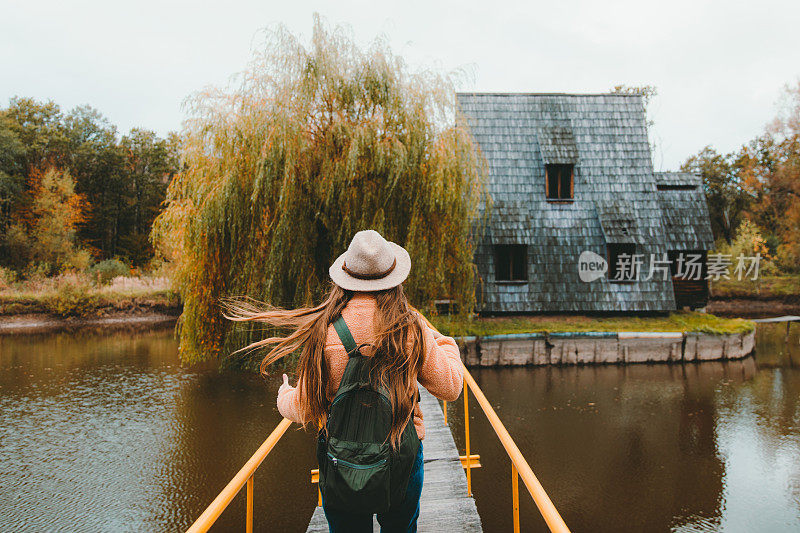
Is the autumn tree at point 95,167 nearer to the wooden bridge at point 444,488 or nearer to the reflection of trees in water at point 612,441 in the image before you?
the reflection of trees in water at point 612,441

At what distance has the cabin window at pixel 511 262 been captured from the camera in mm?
13078

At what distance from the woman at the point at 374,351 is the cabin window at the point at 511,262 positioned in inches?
458

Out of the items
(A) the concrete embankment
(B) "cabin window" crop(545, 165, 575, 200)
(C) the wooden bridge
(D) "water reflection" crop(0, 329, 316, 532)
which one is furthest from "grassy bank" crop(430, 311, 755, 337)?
(C) the wooden bridge

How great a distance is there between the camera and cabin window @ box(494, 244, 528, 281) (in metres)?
13.1

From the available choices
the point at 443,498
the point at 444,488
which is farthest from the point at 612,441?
the point at 443,498

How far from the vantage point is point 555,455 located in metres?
6.89

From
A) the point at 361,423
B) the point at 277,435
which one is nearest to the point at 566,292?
the point at 277,435

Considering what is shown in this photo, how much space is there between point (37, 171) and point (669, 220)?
29922mm

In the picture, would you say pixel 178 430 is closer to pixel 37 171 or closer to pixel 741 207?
pixel 37 171

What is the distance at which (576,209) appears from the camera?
13211 millimetres

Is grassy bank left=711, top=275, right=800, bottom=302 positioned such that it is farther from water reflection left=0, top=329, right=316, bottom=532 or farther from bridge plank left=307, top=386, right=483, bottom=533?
bridge plank left=307, top=386, right=483, bottom=533

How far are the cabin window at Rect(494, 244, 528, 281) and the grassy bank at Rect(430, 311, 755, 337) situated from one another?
1132 millimetres

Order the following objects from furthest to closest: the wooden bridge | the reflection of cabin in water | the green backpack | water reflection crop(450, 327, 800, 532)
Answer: the reflection of cabin in water → water reflection crop(450, 327, 800, 532) → the wooden bridge → the green backpack

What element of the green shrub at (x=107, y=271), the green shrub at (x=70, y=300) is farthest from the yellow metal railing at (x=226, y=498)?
the green shrub at (x=107, y=271)
